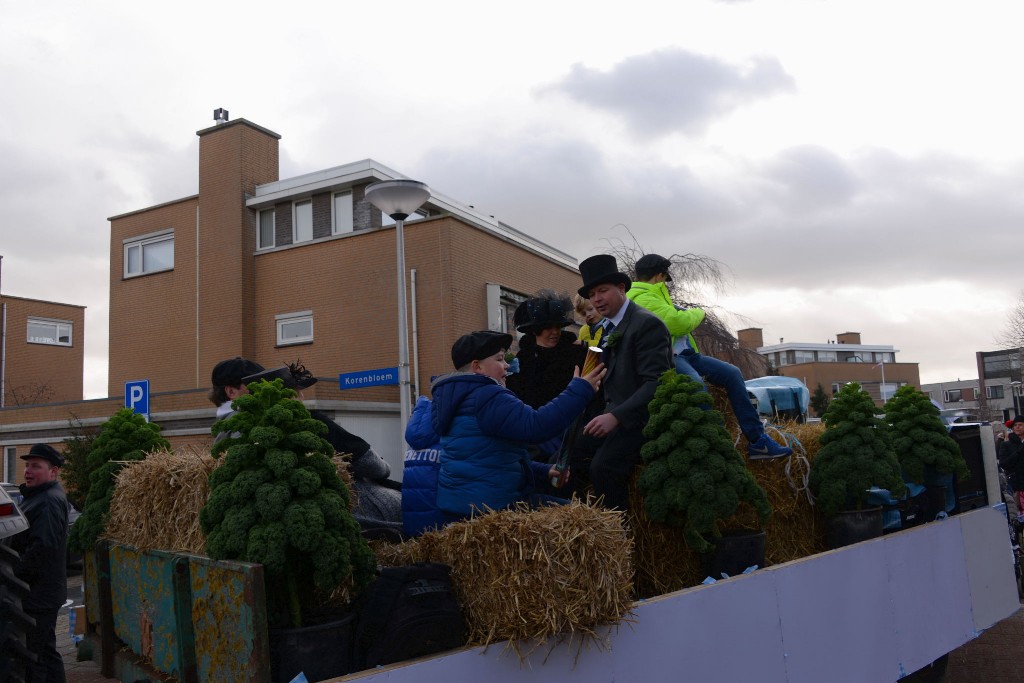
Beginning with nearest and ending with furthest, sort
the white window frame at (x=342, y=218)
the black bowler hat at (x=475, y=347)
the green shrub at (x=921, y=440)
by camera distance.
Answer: the black bowler hat at (x=475, y=347) → the green shrub at (x=921, y=440) → the white window frame at (x=342, y=218)

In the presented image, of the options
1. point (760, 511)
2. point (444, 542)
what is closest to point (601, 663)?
point (444, 542)

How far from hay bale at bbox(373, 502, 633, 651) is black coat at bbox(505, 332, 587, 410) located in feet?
7.46

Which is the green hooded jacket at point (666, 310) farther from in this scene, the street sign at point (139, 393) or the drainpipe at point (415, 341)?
the drainpipe at point (415, 341)

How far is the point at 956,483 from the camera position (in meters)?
5.71

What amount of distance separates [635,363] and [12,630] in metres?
3.20

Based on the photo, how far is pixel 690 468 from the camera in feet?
12.1

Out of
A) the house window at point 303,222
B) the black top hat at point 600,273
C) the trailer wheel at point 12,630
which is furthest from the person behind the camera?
the house window at point 303,222

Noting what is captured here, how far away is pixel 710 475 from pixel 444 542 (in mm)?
1287

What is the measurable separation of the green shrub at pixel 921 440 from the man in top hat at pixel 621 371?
2.39 m

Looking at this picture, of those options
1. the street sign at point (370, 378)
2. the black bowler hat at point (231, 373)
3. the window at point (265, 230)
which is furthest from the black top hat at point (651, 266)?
the window at point (265, 230)

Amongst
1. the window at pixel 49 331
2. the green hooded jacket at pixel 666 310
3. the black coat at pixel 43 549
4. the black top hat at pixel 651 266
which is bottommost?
the black coat at pixel 43 549

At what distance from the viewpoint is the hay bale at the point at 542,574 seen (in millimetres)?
2738

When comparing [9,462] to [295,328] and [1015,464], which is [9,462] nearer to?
[295,328]

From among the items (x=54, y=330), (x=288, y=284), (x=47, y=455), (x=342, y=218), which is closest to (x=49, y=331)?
(x=54, y=330)
